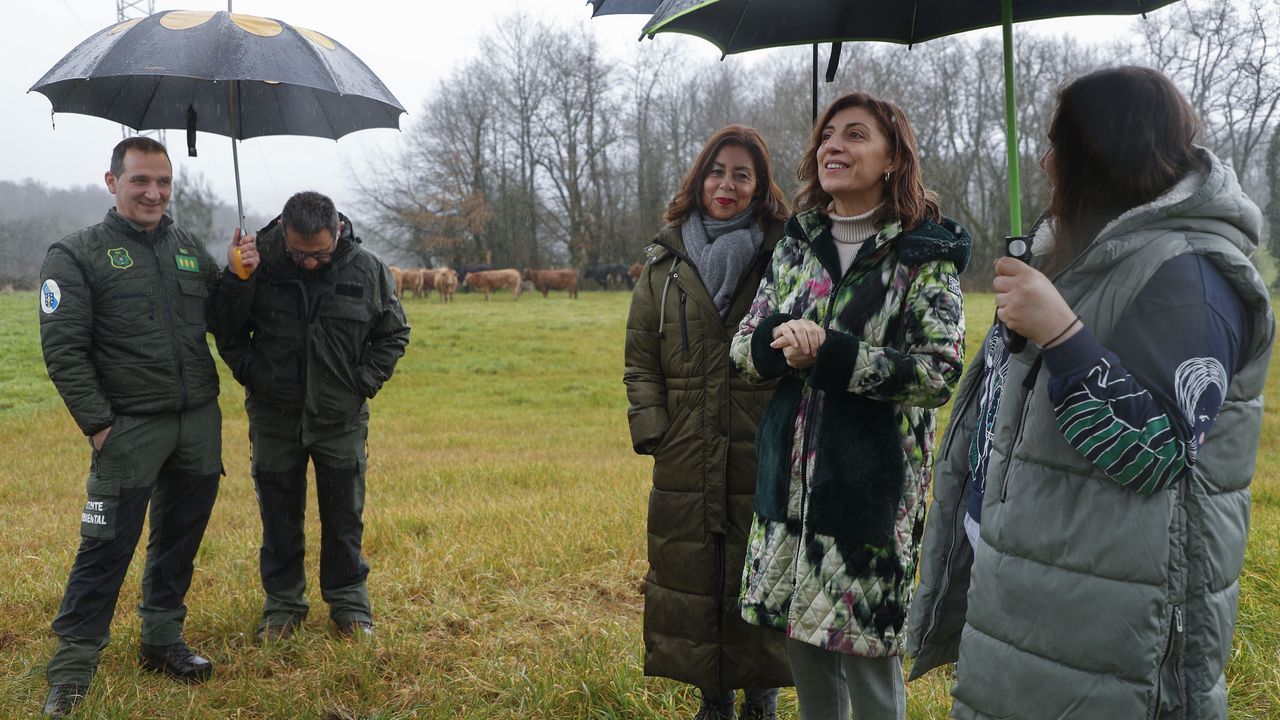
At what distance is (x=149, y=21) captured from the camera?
3.61m

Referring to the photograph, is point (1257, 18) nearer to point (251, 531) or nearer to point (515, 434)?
point (515, 434)

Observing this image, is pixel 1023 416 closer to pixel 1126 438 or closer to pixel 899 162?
pixel 1126 438

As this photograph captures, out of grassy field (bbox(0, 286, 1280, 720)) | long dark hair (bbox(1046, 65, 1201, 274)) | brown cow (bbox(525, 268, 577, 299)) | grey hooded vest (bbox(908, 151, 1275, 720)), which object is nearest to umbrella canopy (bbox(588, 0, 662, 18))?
long dark hair (bbox(1046, 65, 1201, 274))

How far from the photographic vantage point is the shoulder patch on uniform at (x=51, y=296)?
11.2 ft

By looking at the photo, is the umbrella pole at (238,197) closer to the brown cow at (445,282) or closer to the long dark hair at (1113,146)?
the long dark hair at (1113,146)

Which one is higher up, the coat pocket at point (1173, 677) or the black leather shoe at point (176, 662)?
the coat pocket at point (1173, 677)

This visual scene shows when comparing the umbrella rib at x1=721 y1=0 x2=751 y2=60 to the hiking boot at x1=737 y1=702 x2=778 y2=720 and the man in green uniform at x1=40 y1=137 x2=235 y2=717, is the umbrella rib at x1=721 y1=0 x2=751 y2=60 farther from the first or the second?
the man in green uniform at x1=40 y1=137 x2=235 y2=717

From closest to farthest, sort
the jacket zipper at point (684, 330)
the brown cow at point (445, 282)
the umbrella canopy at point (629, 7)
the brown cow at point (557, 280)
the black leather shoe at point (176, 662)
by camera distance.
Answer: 1. the jacket zipper at point (684, 330)
2. the umbrella canopy at point (629, 7)
3. the black leather shoe at point (176, 662)
4. the brown cow at point (445, 282)
5. the brown cow at point (557, 280)

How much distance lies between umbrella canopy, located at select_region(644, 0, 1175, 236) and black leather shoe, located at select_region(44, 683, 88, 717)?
3186mm

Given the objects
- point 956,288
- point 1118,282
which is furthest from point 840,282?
point 1118,282

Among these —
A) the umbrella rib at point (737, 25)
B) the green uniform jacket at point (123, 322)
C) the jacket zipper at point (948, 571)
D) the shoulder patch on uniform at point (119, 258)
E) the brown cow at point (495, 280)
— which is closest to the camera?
the jacket zipper at point (948, 571)

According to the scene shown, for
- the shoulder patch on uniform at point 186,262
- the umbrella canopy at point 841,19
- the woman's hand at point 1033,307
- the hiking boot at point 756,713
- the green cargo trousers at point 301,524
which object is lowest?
the hiking boot at point 756,713

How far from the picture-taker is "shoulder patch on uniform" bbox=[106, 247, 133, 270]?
3559mm

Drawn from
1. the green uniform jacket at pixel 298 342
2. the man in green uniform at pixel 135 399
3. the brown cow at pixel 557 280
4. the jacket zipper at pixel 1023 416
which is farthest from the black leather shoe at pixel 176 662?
the brown cow at pixel 557 280
